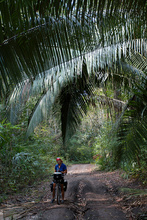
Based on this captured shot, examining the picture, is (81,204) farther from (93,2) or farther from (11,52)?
(93,2)

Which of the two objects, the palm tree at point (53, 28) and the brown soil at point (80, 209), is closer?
the palm tree at point (53, 28)

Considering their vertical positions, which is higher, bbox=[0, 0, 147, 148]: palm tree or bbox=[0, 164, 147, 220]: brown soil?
bbox=[0, 0, 147, 148]: palm tree

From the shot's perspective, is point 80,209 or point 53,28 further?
point 80,209

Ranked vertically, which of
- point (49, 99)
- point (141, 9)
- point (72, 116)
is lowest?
point (72, 116)

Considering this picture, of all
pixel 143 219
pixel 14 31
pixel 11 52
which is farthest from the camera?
pixel 143 219

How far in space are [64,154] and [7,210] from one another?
2258 cm

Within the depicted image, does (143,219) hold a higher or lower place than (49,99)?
lower

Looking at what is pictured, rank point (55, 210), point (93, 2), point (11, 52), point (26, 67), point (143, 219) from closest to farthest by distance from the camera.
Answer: point (93, 2), point (11, 52), point (26, 67), point (143, 219), point (55, 210)

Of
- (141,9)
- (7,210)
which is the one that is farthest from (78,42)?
(7,210)

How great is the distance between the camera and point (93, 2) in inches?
76.2

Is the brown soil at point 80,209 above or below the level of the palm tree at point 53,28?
below

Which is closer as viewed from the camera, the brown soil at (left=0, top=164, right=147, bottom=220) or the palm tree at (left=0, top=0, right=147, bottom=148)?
the palm tree at (left=0, top=0, right=147, bottom=148)

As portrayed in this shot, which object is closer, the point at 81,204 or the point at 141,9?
the point at 141,9

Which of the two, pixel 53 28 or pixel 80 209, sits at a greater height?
pixel 53 28
